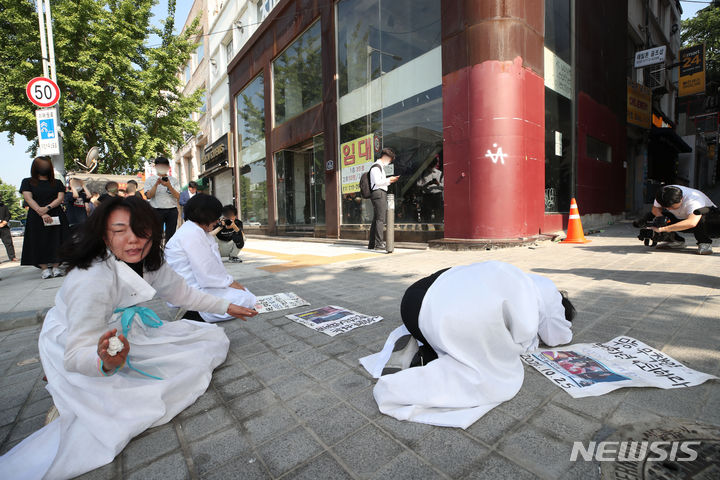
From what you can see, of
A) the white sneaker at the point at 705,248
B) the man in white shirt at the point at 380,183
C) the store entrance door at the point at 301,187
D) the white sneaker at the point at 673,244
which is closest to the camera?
the white sneaker at the point at 705,248

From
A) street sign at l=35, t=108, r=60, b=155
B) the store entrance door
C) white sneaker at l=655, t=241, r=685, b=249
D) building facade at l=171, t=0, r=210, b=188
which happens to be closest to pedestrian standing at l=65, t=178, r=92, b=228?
street sign at l=35, t=108, r=60, b=155

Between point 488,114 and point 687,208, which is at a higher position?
point 488,114

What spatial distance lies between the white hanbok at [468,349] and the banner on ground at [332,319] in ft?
3.49

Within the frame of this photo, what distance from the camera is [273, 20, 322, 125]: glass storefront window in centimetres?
1109

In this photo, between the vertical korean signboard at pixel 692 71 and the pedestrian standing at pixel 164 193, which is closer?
the pedestrian standing at pixel 164 193

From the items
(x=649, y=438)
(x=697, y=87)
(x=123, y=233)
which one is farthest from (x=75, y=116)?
(x=697, y=87)

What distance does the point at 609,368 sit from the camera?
1.75 metres

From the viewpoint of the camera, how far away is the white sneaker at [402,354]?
5.96 ft

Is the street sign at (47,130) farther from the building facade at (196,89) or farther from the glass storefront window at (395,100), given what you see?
the building facade at (196,89)

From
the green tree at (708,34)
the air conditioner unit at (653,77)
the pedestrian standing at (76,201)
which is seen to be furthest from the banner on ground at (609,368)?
the green tree at (708,34)

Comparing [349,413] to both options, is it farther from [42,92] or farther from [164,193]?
[42,92]

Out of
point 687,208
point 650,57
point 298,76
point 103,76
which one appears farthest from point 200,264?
point 650,57

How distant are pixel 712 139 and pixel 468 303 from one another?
1622 inches

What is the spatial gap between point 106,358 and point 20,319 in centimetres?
292
